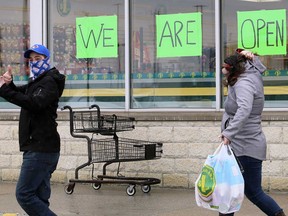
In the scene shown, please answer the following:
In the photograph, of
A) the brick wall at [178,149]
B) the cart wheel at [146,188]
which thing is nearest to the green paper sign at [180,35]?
the brick wall at [178,149]

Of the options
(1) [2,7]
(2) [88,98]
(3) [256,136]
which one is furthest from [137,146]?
(1) [2,7]

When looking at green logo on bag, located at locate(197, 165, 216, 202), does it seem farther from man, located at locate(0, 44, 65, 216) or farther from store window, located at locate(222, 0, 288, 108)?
store window, located at locate(222, 0, 288, 108)

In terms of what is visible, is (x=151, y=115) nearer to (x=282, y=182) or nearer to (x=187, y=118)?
(x=187, y=118)

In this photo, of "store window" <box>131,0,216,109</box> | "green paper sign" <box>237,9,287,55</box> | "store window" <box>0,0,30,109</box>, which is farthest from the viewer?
A: "store window" <box>0,0,30,109</box>

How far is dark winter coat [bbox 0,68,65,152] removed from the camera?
5.45 meters

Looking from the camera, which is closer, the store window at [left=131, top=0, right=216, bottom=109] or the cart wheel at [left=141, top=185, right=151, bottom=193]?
the cart wheel at [left=141, top=185, right=151, bottom=193]

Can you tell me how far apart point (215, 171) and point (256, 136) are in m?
0.56

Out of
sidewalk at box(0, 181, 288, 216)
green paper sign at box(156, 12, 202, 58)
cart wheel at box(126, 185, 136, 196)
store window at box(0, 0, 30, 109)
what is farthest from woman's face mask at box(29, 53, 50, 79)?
store window at box(0, 0, 30, 109)

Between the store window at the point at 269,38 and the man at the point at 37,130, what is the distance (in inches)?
144

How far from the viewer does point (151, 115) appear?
29.1 feet

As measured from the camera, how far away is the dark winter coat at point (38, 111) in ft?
17.9

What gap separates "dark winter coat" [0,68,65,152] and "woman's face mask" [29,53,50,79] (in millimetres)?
58

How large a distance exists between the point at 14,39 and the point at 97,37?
1457 mm

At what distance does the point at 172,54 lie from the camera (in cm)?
900
